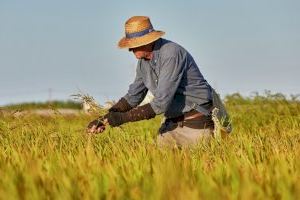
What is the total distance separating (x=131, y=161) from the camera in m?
4.73

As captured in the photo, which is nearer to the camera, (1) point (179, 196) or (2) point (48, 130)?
(1) point (179, 196)

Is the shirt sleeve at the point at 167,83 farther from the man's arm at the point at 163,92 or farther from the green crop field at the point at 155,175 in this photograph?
the green crop field at the point at 155,175

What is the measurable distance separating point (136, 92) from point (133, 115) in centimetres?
69

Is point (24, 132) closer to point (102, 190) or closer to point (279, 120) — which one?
point (102, 190)

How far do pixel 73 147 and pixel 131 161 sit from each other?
1.24 meters

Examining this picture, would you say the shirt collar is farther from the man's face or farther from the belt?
the belt

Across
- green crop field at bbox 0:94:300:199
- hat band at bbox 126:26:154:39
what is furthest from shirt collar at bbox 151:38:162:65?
green crop field at bbox 0:94:300:199

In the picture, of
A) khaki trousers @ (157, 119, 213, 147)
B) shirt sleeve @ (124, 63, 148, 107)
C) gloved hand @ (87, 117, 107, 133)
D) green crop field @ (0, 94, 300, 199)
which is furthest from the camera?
shirt sleeve @ (124, 63, 148, 107)

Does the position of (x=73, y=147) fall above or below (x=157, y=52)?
below

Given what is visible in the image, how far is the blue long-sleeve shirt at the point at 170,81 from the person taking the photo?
6.02m

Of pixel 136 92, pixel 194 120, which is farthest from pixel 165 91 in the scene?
pixel 136 92

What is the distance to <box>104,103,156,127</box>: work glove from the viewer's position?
611cm

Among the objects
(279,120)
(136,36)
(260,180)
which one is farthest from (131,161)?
(279,120)

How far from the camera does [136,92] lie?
6.82m
